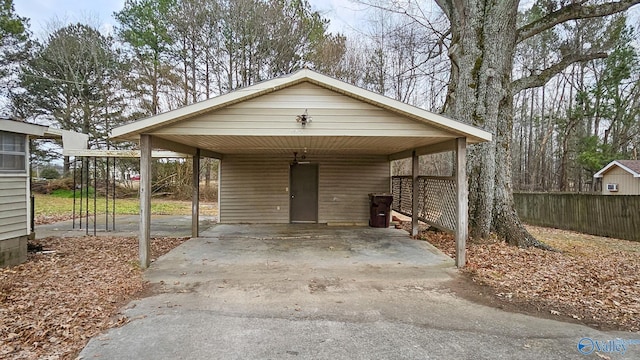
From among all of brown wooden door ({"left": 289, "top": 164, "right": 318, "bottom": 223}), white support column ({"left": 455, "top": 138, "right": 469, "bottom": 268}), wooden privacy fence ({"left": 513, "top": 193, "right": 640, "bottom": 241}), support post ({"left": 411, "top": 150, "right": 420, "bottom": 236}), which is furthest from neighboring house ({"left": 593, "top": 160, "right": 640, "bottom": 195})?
white support column ({"left": 455, "top": 138, "right": 469, "bottom": 268})

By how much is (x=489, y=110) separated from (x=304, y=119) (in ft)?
13.8

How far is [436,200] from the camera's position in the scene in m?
7.72

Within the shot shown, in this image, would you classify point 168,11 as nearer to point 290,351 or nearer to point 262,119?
point 262,119

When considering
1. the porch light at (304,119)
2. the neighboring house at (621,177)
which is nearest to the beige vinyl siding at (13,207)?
the porch light at (304,119)

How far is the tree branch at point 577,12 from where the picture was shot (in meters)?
6.89

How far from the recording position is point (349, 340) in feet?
9.93

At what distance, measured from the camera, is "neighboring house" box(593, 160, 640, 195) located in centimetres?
1642

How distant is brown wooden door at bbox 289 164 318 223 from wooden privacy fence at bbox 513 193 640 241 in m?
9.76

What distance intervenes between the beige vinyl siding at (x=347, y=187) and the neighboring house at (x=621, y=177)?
1429 centimetres

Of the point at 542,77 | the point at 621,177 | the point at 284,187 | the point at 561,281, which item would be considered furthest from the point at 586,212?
the point at 284,187

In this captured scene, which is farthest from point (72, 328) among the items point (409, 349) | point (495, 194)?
point (495, 194)

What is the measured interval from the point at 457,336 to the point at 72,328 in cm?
362

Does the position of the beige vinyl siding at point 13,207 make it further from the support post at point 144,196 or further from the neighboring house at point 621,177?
the neighboring house at point 621,177

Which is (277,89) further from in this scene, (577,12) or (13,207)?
(577,12)
